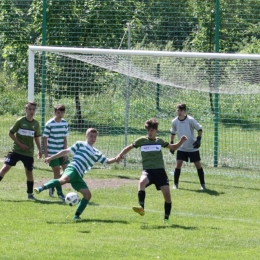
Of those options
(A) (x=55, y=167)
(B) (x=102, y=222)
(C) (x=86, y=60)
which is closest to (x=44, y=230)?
(B) (x=102, y=222)

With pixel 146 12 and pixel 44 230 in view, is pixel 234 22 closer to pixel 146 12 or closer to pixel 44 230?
pixel 146 12

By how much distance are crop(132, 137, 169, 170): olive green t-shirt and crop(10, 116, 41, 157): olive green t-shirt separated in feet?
8.38

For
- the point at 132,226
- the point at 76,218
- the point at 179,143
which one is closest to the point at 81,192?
the point at 76,218

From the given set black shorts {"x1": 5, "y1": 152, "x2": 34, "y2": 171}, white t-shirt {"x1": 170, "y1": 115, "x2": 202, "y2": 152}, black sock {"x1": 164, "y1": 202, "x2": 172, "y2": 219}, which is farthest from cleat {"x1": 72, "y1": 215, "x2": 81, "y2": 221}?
white t-shirt {"x1": 170, "y1": 115, "x2": 202, "y2": 152}

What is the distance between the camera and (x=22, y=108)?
2059cm

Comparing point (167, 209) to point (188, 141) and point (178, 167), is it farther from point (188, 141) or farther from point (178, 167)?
point (188, 141)

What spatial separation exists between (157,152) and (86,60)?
227 inches

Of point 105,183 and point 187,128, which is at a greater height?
point 187,128

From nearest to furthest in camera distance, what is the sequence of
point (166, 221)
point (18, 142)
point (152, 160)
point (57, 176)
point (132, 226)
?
point (132, 226) < point (166, 221) < point (152, 160) < point (18, 142) < point (57, 176)


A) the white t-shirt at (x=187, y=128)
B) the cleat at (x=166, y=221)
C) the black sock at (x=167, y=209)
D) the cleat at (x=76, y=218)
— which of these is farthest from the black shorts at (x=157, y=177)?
the white t-shirt at (x=187, y=128)

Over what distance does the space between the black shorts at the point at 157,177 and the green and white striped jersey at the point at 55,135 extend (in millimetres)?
2590

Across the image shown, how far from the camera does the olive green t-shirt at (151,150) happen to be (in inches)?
474

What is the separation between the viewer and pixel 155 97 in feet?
58.5

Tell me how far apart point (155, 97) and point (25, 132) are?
4678 millimetres
